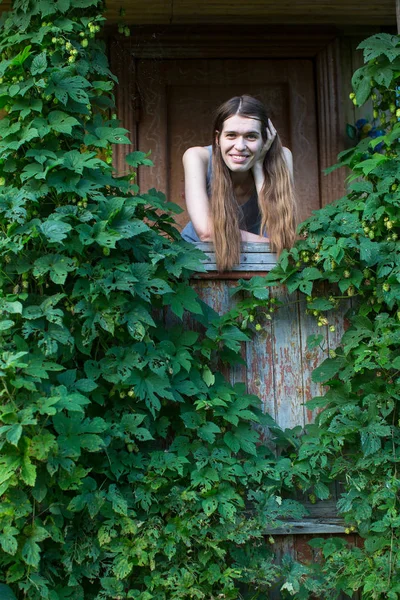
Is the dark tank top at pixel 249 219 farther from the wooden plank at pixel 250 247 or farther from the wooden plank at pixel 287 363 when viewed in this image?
the wooden plank at pixel 287 363

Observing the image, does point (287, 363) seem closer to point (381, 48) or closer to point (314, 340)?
point (314, 340)

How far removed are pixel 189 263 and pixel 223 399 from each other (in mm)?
585

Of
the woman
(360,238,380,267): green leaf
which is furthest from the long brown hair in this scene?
(360,238,380,267): green leaf

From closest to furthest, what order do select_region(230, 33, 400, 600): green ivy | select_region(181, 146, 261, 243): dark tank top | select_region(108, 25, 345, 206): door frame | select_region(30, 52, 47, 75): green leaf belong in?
select_region(230, 33, 400, 600): green ivy < select_region(30, 52, 47, 75): green leaf < select_region(181, 146, 261, 243): dark tank top < select_region(108, 25, 345, 206): door frame

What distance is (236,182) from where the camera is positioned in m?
4.38

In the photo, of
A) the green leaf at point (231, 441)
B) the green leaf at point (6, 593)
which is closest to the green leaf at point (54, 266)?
the green leaf at point (231, 441)

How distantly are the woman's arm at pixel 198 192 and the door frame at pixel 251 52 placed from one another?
1459mm

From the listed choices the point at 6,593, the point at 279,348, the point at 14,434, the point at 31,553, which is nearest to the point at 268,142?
the point at 279,348

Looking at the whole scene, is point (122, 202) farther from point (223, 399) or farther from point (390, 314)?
point (390, 314)

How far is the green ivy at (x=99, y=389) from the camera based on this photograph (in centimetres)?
318

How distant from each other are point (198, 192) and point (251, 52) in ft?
6.44

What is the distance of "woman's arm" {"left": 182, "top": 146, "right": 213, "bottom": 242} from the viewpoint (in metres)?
3.96

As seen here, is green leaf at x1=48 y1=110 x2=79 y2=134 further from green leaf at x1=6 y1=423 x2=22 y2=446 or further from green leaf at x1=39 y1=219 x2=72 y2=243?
green leaf at x1=6 y1=423 x2=22 y2=446

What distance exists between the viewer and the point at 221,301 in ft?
12.6
